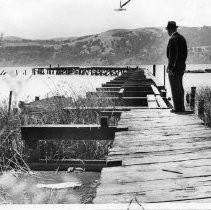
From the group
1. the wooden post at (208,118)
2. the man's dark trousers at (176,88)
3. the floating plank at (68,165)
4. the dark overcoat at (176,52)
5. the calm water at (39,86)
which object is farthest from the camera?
the wooden post at (208,118)

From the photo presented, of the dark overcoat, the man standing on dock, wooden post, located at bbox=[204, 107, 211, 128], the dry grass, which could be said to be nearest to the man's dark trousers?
the man standing on dock

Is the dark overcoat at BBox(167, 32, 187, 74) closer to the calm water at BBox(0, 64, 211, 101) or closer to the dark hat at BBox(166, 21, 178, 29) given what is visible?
the dark hat at BBox(166, 21, 178, 29)

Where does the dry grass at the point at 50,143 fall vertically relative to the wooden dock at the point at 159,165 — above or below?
below

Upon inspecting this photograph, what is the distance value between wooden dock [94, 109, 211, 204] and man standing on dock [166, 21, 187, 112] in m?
1.56

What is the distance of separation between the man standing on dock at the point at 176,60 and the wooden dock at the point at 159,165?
156cm

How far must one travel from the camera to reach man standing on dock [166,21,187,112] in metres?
7.33

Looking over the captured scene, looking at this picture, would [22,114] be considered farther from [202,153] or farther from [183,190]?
[183,190]

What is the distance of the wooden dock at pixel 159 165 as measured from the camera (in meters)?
2.70

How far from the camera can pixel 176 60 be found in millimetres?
7434

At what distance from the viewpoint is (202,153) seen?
393 cm

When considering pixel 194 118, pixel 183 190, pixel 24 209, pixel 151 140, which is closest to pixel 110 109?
pixel 194 118

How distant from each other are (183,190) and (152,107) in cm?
521

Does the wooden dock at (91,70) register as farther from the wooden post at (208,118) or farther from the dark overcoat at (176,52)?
the dark overcoat at (176,52)

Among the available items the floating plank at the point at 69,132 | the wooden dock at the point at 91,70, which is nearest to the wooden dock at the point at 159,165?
the floating plank at the point at 69,132
